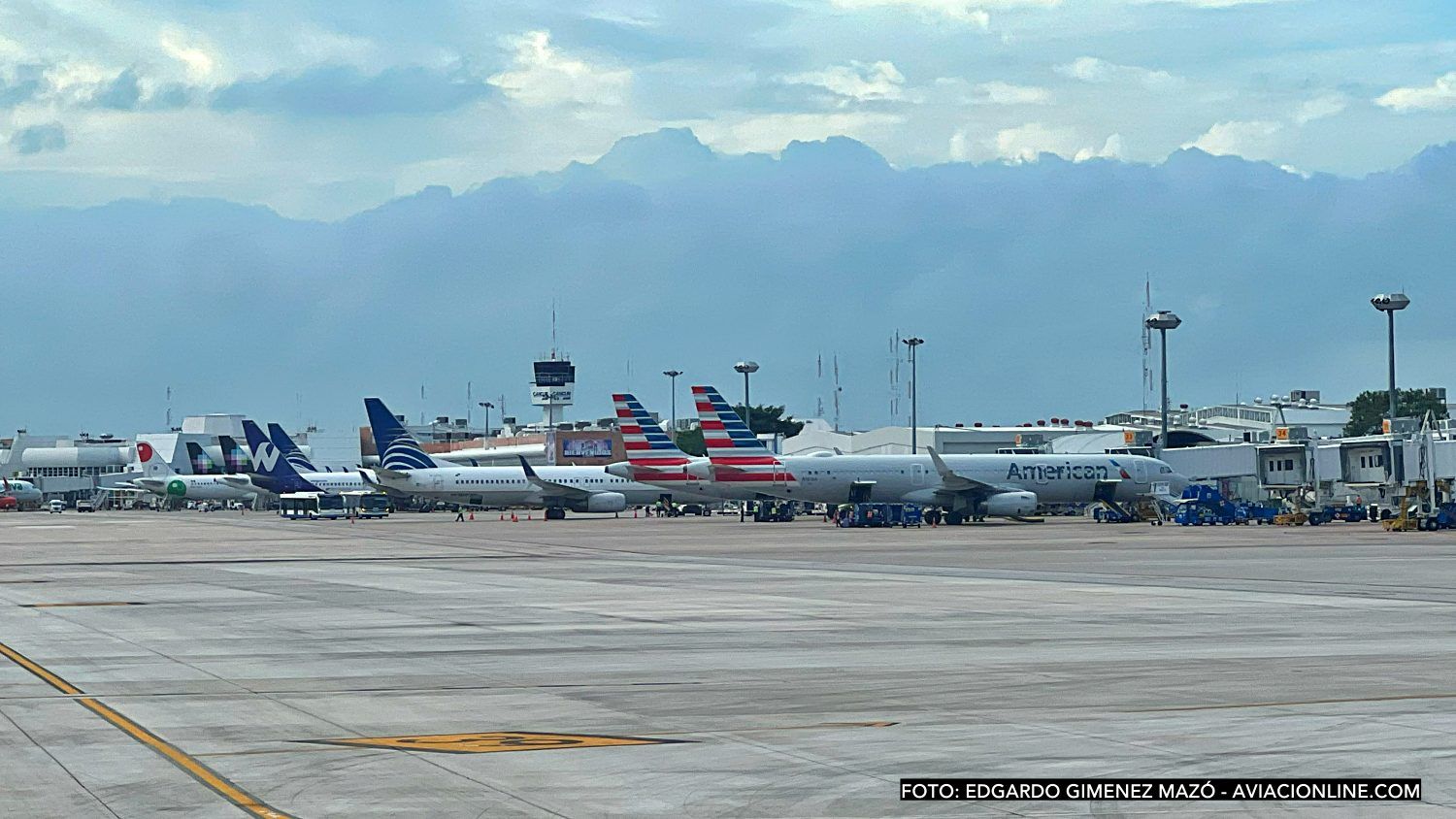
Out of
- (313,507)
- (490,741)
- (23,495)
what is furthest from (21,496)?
(490,741)

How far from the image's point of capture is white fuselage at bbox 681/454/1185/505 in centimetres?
9200

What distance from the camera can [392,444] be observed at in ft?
382

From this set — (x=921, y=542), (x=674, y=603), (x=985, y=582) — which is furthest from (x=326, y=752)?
(x=921, y=542)

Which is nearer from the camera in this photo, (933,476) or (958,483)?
(958,483)

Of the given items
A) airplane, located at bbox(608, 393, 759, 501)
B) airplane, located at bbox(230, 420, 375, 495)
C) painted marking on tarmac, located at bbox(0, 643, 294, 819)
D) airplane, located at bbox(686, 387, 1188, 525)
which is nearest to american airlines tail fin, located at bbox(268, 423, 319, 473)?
airplane, located at bbox(230, 420, 375, 495)

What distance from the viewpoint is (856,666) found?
69.9 ft

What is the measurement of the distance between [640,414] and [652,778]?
275ft

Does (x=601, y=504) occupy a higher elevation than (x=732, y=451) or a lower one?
lower

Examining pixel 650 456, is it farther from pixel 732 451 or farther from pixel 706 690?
pixel 706 690

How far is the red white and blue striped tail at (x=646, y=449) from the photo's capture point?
9606 cm

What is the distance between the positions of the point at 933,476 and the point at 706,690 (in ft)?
251

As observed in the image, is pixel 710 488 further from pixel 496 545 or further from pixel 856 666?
pixel 856 666

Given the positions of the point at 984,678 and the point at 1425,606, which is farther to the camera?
the point at 1425,606

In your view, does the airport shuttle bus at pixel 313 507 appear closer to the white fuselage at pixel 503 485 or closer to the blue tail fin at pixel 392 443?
the blue tail fin at pixel 392 443
